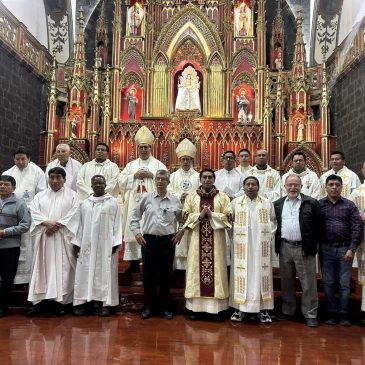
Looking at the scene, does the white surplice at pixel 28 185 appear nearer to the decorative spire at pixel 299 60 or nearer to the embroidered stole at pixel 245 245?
the embroidered stole at pixel 245 245

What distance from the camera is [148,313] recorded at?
15.4 feet

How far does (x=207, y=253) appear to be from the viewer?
15.6 ft

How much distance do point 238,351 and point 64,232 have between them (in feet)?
7.58

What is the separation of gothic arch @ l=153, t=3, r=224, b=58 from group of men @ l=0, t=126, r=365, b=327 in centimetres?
731

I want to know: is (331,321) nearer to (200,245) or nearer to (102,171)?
(200,245)

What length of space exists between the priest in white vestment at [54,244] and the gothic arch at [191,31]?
732cm

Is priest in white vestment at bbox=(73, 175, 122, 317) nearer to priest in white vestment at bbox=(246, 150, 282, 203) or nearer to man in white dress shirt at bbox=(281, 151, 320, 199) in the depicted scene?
priest in white vestment at bbox=(246, 150, 282, 203)

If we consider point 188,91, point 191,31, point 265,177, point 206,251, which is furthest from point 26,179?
point 191,31

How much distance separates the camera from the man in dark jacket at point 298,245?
456 cm

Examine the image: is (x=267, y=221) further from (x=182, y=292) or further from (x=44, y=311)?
(x=44, y=311)

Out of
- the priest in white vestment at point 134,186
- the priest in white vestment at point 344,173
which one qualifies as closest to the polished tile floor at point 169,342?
the priest in white vestment at point 134,186

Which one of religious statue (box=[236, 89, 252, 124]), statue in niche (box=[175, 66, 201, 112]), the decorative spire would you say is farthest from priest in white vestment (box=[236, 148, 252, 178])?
the decorative spire

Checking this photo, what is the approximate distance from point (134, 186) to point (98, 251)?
1280 millimetres

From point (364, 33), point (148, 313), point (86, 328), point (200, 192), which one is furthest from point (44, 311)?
point (364, 33)
